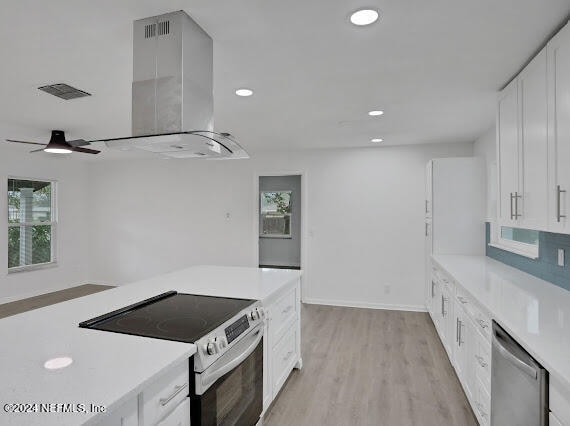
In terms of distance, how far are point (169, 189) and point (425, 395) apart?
502 cm

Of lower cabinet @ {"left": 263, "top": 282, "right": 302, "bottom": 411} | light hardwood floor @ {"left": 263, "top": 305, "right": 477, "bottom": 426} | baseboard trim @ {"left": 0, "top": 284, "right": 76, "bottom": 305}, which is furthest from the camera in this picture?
baseboard trim @ {"left": 0, "top": 284, "right": 76, "bottom": 305}

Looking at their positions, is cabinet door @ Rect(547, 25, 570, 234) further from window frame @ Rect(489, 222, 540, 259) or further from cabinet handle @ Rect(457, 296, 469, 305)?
cabinet handle @ Rect(457, 296, 469, 305)

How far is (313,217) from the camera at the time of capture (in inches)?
206

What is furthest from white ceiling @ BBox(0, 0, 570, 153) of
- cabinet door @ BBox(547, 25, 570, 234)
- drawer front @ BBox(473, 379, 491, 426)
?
drawer front @ BBox(473, 379, 491, 426)

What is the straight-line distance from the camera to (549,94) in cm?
186

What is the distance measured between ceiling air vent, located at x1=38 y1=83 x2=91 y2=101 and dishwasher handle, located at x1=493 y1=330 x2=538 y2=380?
339 centimetres

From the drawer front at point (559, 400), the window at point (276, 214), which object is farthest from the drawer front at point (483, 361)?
the window at point (276, 214)

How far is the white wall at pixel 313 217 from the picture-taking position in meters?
4.89

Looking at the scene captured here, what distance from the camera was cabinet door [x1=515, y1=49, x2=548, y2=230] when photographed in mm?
1925

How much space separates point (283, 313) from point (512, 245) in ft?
7.90

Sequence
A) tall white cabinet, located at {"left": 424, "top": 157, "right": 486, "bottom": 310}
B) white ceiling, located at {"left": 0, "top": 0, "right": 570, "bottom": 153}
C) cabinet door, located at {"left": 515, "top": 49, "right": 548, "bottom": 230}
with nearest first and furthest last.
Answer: white ceiling, located at {"left": 0, "top": 0, "right": 570, "bottom": 153} < cabinet door, located at {"left": 515, "top": 49, "right": 548, "bottom": 230} < tall white cabinet, located at {"left": 424, "top": 157, "right": 486, "bottom": 310}

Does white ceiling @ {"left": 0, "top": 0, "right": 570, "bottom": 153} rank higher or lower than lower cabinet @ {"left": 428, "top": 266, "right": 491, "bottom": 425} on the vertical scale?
higher

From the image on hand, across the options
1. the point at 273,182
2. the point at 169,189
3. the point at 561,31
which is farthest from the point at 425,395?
the point at 273,182

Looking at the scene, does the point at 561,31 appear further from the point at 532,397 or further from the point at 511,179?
the point at 532,397
